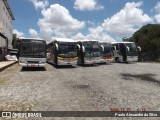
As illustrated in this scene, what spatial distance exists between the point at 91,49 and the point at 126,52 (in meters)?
6.99

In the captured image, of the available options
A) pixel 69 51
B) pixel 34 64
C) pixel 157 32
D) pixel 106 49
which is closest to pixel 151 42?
pixel 157 32

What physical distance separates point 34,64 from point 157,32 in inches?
1526

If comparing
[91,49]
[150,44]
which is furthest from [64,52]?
[150,44]

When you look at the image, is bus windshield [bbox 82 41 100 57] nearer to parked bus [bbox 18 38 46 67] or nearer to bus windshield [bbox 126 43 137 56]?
bus windshield [bbox 126 43 137 56]

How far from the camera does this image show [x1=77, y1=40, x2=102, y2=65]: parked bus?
92.3 ft

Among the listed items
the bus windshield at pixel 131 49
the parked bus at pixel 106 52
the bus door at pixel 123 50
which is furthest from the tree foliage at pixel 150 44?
the parked bus at pixel 106 52

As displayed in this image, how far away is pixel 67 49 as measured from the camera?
25672mm

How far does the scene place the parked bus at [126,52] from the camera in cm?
3375

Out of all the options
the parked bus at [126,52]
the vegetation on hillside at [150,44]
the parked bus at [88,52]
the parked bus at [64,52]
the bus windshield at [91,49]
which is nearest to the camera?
the parked bus at [64,52]

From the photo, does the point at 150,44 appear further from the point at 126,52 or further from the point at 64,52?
the point at 64,52

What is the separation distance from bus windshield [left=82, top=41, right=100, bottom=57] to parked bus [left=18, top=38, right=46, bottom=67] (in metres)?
6.55

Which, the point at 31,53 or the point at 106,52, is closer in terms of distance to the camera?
the point at 31,53

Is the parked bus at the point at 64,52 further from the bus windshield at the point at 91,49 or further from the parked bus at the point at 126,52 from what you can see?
the parked bus at the point at 126,52

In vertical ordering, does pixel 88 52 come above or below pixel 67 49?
below
